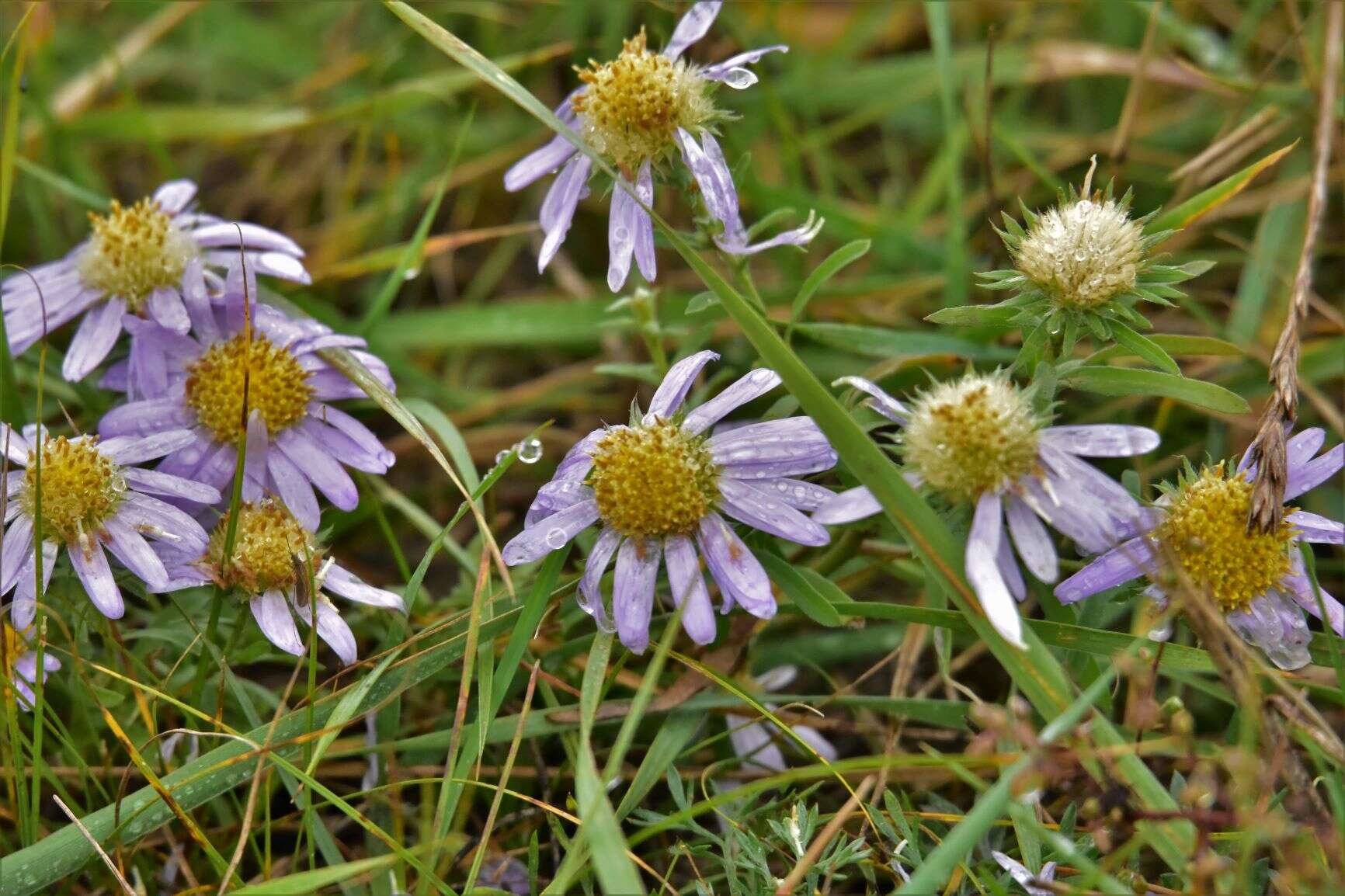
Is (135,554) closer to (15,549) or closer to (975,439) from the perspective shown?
(15,549)

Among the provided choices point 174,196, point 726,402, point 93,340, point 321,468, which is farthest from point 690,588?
point 174,196

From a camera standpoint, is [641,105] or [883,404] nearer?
[883,404]

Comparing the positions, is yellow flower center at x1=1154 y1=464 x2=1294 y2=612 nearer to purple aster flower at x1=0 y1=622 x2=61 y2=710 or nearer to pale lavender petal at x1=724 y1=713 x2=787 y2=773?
pale lavender petal at x1=724 y1=713 x2=787 y2=773

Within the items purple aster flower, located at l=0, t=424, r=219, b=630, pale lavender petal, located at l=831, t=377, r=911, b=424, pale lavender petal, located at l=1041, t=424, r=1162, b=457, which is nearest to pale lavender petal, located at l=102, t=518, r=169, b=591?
purple aster flower, located at l=0, t=424, r=219, b=630

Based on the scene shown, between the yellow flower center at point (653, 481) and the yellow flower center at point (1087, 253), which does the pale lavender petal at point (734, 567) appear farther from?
the yellow flower center at point (1087, 253)

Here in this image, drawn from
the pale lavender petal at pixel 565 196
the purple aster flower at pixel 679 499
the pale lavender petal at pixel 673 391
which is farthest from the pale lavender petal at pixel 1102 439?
the pale lavender petal at pixel 565 196

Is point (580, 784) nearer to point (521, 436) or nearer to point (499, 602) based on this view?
point (499, 602)

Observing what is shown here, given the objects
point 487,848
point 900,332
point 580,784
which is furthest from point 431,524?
point 900,332
